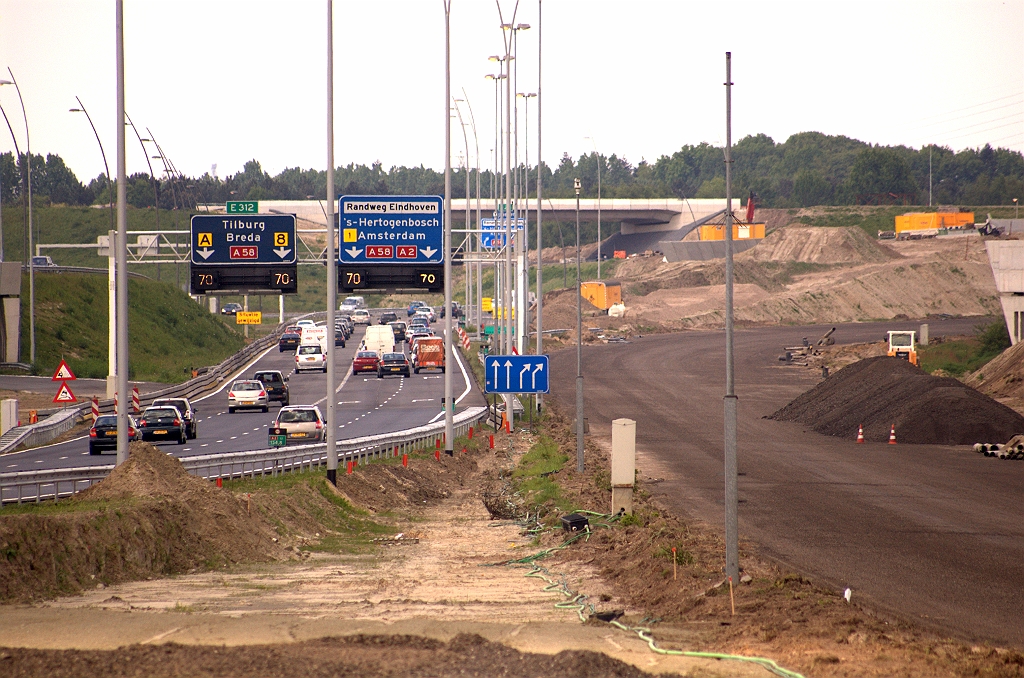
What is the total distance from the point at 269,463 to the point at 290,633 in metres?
19.5

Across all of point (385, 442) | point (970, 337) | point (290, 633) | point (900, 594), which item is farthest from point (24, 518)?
point (970, 337)

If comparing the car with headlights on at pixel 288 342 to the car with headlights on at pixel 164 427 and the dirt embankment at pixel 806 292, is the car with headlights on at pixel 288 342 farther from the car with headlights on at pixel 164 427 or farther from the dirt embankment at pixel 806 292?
the car with headlights on at pixel 164 427

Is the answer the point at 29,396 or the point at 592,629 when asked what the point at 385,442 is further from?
the point at 29,396

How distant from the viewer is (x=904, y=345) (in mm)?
68875

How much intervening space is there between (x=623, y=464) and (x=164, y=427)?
73.4 feet

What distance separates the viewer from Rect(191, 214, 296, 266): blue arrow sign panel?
119 feet

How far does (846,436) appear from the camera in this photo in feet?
135

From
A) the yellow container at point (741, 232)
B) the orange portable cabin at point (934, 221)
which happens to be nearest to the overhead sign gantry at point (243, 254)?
the yellow container at point (741, 232)

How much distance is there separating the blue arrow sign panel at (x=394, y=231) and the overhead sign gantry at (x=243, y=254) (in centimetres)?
499

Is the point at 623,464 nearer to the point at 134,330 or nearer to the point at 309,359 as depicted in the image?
the point at 309,359

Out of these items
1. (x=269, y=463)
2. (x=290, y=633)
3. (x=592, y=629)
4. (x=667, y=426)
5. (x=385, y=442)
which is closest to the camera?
(x=290, y=633)

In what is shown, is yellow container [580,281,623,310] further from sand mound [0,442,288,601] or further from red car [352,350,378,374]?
sand mound [0,442,288,601]

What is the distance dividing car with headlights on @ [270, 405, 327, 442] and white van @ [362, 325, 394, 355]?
42.7 meters

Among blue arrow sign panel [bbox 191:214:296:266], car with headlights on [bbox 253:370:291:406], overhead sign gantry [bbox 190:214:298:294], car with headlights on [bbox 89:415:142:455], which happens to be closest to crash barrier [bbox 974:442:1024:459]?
overhead sign gantry [bbox 190:214:298:294]
